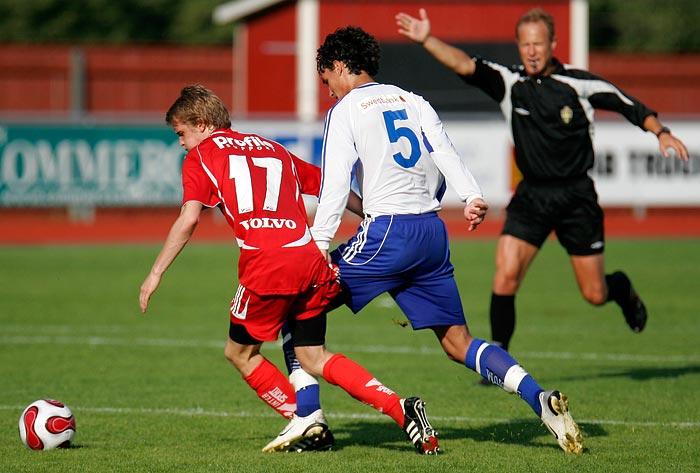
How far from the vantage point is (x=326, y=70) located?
6105 millimetres

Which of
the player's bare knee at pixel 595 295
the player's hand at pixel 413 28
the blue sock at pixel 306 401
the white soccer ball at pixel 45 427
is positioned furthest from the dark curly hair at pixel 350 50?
the player's bare knee at pixel 595 295

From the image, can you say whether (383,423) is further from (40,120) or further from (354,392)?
(40,120)

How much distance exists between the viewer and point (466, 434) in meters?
6.60

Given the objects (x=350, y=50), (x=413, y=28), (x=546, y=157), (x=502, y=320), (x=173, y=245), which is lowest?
(x=502, y=320)

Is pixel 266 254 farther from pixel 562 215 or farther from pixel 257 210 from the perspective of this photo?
pixel 562 215

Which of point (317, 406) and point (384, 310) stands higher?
point (317, 406)

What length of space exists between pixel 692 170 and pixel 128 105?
16.2 m

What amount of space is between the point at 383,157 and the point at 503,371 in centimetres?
129

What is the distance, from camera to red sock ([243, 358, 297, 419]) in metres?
6.20

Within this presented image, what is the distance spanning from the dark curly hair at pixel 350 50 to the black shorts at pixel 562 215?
2.52m

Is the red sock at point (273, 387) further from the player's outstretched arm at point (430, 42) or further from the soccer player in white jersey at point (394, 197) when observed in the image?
the player's outstretched arm at point (430, 42)

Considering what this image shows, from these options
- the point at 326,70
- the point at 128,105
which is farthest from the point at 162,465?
the point at 128,105

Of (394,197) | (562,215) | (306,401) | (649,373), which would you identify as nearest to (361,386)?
(306,401)

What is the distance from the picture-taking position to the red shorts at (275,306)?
19.2 feet
